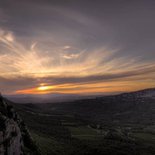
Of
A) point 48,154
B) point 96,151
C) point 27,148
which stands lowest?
point 96,151

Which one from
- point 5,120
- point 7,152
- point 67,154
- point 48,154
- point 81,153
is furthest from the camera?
point 81,153

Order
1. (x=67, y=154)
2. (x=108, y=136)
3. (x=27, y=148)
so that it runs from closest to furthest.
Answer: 1. (x=27, y=148)
2. (x=67, y=154)
3. (x=108, y=136)

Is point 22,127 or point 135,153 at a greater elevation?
point 22,127

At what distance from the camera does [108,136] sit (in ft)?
499

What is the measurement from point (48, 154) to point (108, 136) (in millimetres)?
97400

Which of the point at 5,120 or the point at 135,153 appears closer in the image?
the point at 5,120

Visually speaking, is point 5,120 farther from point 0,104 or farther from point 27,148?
point 27,148

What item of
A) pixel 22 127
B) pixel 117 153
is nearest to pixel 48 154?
pixel 22 127

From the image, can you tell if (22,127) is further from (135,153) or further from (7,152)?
(135,153)

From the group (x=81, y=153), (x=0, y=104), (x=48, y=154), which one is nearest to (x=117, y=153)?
(x=81, y=153)

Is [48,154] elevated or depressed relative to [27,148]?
depressed

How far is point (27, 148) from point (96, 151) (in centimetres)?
5670

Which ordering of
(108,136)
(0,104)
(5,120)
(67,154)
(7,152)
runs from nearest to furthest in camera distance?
Answer: 1. (7,152)
2. (5,120)
3. (0,104)
4. (67,154)
5. (108,136)

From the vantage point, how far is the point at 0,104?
39781 millimetres
